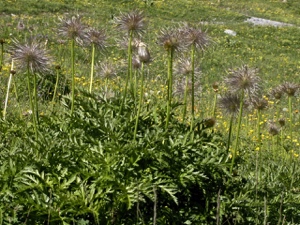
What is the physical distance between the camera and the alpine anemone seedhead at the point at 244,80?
305 centimetres

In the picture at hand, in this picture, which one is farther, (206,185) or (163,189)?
(206,185)

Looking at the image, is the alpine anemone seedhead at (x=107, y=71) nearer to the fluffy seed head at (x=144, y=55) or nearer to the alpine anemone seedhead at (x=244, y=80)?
the fluffy seed head at (x=144, y=55)

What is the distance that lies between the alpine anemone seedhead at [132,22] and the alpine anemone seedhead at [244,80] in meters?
0.60

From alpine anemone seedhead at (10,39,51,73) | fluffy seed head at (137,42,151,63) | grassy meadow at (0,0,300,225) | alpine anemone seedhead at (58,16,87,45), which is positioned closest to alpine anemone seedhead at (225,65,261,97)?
grassy meadow at (0,0,300,225)

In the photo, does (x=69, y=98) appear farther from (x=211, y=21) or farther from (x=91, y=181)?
(x=211, y=21)

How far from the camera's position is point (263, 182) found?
3229 millimetres

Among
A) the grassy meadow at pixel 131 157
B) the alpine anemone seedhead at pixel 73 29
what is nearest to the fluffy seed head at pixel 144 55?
the grassy meadow at pixel 131 157

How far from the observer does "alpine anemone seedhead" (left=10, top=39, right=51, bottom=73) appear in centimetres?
292

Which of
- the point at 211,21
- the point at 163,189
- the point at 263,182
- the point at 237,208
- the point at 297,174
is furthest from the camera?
the point at 211,21

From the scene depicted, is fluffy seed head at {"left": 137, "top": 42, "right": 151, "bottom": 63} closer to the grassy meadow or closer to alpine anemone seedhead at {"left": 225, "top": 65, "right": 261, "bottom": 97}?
the grassy meadow

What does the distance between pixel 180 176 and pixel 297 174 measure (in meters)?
1.06

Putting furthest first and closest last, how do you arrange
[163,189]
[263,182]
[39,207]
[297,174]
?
[297,174] → [263,182] → [163,189] → [39,207]

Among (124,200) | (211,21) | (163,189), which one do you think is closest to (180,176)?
(163,189)

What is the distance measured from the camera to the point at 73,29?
3.04m
